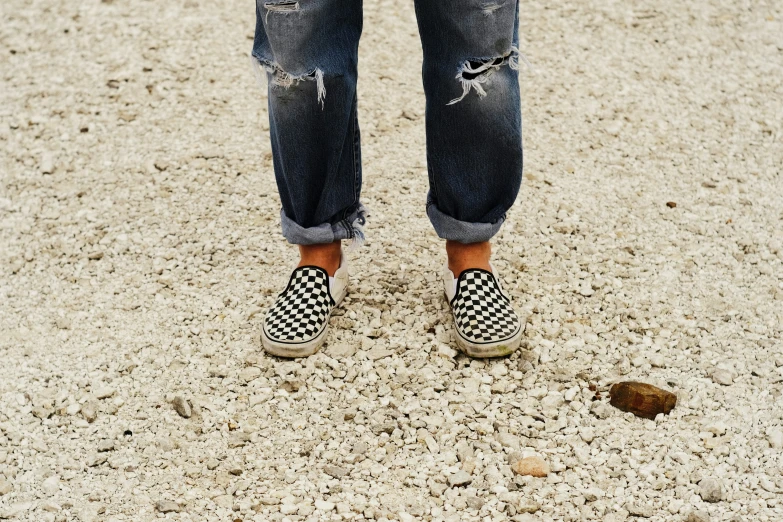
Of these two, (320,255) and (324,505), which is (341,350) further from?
(324,505)

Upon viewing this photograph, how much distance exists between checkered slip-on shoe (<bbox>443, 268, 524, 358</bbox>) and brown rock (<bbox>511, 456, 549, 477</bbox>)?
0.36 metres

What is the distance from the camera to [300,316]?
7.70ft

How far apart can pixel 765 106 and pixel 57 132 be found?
293 cm

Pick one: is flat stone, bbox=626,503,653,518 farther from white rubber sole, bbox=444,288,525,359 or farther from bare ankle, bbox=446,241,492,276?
bare ankle, bbox=446,241,492,276

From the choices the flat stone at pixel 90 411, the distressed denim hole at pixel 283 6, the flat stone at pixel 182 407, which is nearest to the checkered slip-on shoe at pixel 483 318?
the flat stone at pixel 182 407

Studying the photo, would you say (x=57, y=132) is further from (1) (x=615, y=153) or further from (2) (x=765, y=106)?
(2) (x=765, y=106)

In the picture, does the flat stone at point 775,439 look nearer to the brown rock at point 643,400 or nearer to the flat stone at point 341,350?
the brown rock at point 643,400

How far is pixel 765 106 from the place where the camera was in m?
3.58

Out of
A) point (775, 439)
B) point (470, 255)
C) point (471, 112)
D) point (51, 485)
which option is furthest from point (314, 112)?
point (775, 439)

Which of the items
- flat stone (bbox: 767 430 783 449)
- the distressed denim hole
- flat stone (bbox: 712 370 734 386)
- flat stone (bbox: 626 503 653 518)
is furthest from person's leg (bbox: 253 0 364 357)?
flat stone (bbox: 767 430 783 449)

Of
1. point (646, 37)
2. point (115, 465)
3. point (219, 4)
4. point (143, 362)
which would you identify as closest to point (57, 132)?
point (219, 4)

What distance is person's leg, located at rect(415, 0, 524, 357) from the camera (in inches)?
79.3

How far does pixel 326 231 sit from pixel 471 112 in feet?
1.69

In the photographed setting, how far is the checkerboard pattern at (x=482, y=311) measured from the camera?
Answer: 2.31 meters
